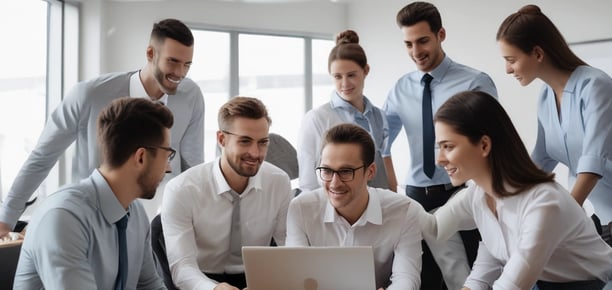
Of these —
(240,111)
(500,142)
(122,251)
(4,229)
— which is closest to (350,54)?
(240,111)

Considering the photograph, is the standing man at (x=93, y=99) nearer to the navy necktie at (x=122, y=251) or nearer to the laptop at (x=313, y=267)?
the navy necktie at (x=122, y=251)

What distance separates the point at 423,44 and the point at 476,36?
2.79m

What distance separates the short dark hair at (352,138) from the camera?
2318 millimetres

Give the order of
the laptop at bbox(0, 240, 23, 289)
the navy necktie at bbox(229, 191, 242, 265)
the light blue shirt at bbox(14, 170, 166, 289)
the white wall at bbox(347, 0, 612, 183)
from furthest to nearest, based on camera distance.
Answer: the white wall at bbox(347, 0, 612, 183) < the navy necktie at bbox(229, 191, 242, 265) < the laptop at bbox(0, 240, 23, 289) < the light blue shirt at bbox(14, 170, 166, 289)

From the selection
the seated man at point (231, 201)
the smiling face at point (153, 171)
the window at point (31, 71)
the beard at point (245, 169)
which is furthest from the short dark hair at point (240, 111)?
the window at point (31, 71)

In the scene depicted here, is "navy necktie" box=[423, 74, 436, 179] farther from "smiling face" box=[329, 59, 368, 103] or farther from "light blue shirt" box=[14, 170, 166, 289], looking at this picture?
"light blue shirt" box=[14, 170, 166, 289]

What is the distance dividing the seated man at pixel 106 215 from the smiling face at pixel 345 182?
58cm

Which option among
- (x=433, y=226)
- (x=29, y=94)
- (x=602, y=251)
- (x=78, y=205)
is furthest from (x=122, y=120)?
(x=29, y=94)

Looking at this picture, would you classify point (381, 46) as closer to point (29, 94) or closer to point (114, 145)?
point (29, 94)

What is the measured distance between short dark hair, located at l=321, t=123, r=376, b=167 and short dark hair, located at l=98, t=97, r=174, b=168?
655mm

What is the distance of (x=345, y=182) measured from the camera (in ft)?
7.49

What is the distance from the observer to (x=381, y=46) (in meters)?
6.50

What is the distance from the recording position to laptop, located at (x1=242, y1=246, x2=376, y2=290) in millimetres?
1892

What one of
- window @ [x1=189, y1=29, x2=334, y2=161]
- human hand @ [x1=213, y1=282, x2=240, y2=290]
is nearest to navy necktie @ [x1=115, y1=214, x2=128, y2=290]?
human hand @ [x1=213, y1=282, x2=240, y2=290]
